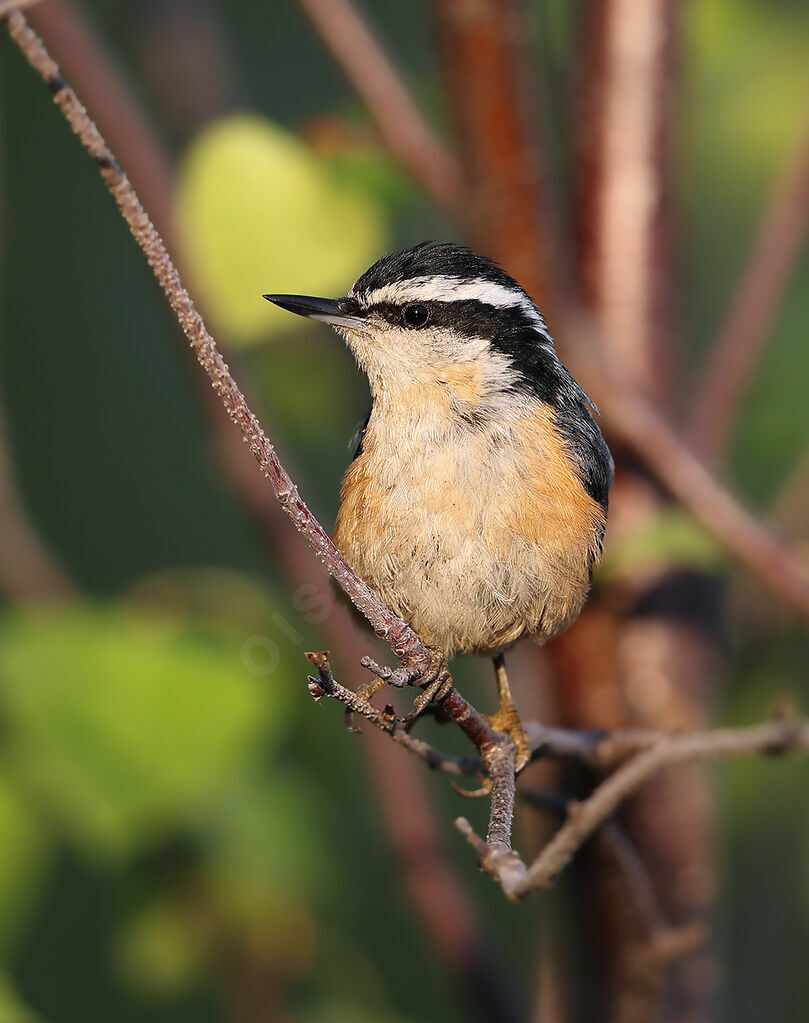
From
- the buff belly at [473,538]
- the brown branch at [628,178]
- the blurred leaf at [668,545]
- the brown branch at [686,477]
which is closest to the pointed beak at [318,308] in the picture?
the buff belly at [473,538]

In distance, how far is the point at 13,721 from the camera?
2.56 meters

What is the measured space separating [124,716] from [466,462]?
0.92m

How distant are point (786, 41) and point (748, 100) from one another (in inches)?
8.1

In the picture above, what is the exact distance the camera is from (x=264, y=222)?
239 centimetres

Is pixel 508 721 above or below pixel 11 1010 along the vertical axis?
below

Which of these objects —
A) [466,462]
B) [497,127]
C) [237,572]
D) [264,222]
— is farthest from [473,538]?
[237,572]

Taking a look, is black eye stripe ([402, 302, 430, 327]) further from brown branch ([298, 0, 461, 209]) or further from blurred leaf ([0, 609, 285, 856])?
blurred leaf ([0, 609, 285, 856])

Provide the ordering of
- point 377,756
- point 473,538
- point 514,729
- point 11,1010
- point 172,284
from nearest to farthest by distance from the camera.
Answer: point 172,284
point 11,1010
point 473,538
point 514,729
point 377,756

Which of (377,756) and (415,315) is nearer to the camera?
(415,315)

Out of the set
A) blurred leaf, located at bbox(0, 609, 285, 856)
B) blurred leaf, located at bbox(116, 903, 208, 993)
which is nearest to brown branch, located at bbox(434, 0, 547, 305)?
blurred leaf, located at bbox(0, 609, 285, 856)

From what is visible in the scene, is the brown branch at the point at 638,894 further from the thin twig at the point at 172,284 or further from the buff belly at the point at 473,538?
the thin twig at the point at 172,284

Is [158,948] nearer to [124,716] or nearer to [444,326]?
[124,716]

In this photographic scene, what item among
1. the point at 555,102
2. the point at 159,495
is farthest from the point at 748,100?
the point at 159,495

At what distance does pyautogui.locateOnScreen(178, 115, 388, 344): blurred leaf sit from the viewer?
2316 mm
